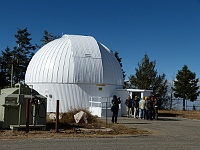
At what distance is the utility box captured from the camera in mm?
13352

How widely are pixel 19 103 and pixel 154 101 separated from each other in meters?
12.0

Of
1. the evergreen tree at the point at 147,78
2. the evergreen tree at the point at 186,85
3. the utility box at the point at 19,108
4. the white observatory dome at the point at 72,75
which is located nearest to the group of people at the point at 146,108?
the white observatory dome at the point at 72,75

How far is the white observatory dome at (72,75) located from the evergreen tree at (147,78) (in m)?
12.6

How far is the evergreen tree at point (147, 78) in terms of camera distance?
132 feet

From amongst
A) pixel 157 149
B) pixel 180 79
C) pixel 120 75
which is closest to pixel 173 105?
pixel 180 79

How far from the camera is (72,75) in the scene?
25.9 m

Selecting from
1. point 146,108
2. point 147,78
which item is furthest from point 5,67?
point 146,108

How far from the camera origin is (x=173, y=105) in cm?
4634

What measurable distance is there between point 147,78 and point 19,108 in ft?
93.6

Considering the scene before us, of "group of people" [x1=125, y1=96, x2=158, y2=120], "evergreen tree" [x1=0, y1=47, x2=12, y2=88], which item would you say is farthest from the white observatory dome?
"evergreen tree" [x1=0, y1=47, x2=12, y2=88]

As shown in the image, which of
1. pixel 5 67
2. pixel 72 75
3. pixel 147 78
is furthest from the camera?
pixel 5 67

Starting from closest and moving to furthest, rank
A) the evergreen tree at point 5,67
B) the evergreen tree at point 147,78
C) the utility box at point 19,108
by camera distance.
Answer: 1. the utility box at point 19,108
2. the evergreen tree at point 147,78
3. the evergreen tree at point 5,67

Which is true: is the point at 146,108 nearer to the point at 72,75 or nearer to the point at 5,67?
the point at 72,75

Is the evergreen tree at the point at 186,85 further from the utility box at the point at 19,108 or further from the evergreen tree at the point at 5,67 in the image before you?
the utility box at the point at 19,108
